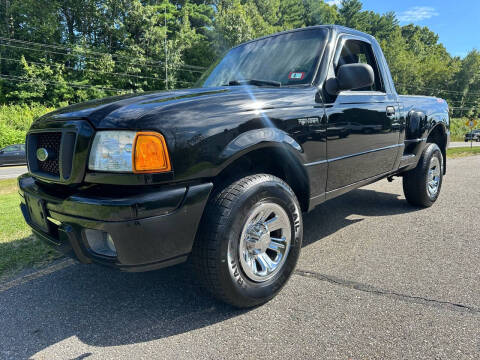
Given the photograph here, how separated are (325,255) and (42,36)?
36.3m

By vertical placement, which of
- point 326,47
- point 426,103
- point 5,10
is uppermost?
point 5,10

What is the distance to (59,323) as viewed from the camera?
219 centimetres

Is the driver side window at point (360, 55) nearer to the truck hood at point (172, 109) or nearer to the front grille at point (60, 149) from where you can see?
the truck hood at point (172, 109)

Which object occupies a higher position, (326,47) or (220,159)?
(326,47)

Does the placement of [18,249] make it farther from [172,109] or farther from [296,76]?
[296,76]

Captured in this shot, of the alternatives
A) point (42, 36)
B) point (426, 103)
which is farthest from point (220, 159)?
point (42, 36)

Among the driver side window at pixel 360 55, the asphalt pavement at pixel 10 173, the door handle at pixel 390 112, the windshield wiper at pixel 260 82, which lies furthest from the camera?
the asphalt pavement at pixel 10 173

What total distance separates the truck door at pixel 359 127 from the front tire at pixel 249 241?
733mm

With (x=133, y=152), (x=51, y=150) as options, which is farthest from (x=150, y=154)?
(x=51, y=150)

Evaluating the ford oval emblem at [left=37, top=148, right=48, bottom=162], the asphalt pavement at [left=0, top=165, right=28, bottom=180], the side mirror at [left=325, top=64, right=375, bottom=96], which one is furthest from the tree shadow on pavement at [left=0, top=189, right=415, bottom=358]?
the asphalt pavement at [left=0, top=165, right=28, bottom=180]

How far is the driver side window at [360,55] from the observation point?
3369 millimetres

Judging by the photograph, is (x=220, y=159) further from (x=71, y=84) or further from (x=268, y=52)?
(x=71, y=84)

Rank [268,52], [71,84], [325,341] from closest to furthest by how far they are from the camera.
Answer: [325,341] < [268,52] < [71,84]

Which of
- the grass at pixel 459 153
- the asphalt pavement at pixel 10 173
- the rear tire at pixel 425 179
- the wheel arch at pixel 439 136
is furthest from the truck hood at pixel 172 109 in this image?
the grass at pixel 459 153
